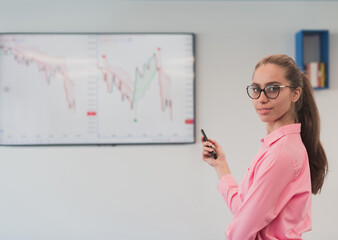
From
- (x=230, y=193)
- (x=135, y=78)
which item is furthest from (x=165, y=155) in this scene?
(x=230, y=193)

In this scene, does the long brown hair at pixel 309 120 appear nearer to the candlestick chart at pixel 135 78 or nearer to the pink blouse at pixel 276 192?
the pink blouse at pixel 276 192

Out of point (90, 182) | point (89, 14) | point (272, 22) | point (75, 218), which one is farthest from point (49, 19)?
point (272, 22)

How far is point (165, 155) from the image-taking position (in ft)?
7.31

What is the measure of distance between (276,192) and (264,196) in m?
0.04

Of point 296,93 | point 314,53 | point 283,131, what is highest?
point 314,53

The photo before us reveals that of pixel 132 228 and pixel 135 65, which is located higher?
pixel 135 65

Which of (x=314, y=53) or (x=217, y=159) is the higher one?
(x=314, y=53)

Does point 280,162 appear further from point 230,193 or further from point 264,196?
point 230,193

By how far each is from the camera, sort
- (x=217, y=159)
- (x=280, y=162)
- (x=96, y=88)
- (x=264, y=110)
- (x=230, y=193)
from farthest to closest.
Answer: (x=96, y=88), (x=217, y=159), (x=230, y=193), (x=264, y=110), (x=280, y=162)

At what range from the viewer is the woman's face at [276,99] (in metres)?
0.91

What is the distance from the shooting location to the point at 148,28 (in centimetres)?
222

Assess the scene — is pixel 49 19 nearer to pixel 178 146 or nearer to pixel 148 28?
pixel 148 28

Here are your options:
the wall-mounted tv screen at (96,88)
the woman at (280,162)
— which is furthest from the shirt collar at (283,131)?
the wall-mounted tv screen at (96,88)

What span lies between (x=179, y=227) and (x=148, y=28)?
4.99 feet
